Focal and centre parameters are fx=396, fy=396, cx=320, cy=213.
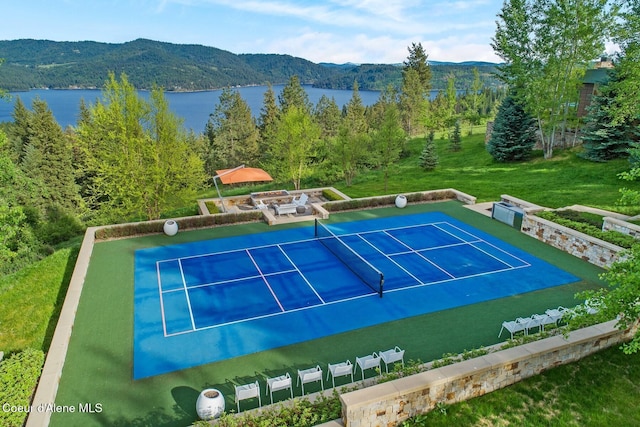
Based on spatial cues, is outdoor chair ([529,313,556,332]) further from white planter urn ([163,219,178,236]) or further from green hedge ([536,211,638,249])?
white planter urn ([163,219,178,236])

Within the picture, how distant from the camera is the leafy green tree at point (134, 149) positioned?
20.3 m

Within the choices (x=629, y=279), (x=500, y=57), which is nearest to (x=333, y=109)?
(x=500, y=57)

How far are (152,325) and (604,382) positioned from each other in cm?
1137

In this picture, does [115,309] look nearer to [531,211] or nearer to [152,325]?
[152,325]

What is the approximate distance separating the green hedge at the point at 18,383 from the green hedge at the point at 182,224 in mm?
8512

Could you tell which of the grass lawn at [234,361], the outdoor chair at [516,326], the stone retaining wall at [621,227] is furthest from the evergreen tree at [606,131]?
the outdoor chair at [516,326]

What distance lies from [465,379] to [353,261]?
7.48 metres

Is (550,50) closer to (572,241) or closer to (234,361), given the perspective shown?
(572,241)

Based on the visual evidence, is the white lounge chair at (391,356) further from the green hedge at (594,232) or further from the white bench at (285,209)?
the white bench at (285,209)

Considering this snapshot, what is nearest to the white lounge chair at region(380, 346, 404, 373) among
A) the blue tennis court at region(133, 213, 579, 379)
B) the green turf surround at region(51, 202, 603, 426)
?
the green turf surround at region(51, 202, 603, 426)

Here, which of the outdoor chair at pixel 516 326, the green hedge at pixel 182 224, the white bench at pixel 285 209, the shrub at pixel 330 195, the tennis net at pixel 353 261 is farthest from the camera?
the shrub at pixel 330 195

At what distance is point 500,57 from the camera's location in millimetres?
31281

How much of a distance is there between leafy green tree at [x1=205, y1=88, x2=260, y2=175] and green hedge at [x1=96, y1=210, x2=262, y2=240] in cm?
3500

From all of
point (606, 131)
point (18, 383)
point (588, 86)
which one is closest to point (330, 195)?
point (18, 383)
